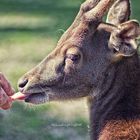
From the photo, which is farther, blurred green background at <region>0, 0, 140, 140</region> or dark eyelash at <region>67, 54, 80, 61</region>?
blurred green background at <region>0, 0, 140, 140</region>

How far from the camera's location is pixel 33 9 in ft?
61.9

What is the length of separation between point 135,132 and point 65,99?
79 centimetres


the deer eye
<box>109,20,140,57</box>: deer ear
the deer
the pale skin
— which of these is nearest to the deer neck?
the deer

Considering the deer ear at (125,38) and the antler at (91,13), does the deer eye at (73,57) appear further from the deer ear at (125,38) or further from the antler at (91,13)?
the deer ear at (125,38)

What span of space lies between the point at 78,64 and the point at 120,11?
0.64m

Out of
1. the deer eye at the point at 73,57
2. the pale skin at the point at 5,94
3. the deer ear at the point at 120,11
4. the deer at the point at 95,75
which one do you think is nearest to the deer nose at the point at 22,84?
the deer at the point at 95,75

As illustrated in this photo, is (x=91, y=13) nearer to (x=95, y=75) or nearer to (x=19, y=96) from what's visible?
(x=95, y=75)

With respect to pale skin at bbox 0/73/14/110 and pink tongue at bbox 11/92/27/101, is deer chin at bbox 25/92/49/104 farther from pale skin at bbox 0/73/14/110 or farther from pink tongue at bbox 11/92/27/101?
pale skin at bbox 0/73/14/110

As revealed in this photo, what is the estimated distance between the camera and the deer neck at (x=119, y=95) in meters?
6.72

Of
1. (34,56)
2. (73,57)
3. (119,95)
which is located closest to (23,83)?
(73,57)

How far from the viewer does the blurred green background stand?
9.88 m

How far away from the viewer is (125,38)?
661cm

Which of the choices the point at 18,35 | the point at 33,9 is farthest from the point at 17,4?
the point at 18,35

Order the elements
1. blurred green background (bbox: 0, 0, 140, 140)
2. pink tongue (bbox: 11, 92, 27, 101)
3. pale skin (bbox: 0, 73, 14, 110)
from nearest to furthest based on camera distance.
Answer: pink tongue (bbox: 11, 92, 27, 101)
pale skin (bbox: 0, 73, 14, 110)
blurred green background (bbox: 0, 0, 140, 140)
